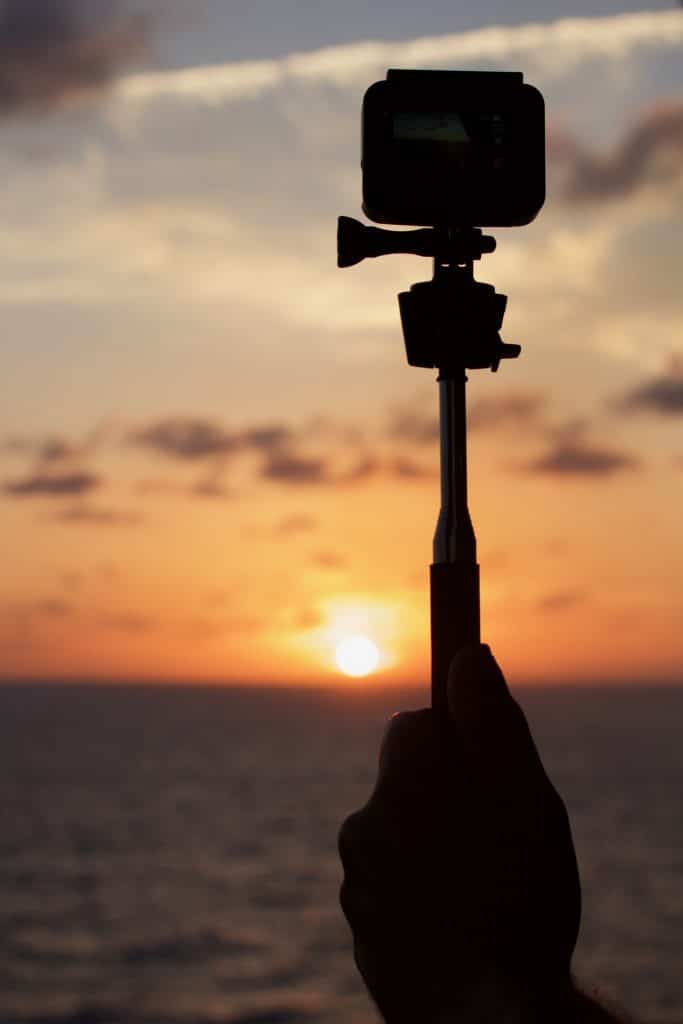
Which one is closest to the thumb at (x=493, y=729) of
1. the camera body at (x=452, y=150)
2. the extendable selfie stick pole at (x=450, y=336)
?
the extendable selfie stick pole at (x=450, y=336)

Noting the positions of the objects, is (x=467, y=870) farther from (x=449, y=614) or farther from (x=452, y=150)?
(x=452, y=150)

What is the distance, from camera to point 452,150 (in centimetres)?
234

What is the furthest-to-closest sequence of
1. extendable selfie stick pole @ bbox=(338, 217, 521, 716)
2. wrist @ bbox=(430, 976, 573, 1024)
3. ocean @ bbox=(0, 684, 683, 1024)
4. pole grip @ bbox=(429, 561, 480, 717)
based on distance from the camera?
1. ocean @ bbox=(0, 684, 683, 1024)
2. extendable selfie stick pole @ bbox=(338, 217, 521, 716)
3. pole grip @ bbox=(429, 561, 480, 717)
4. wrist @ bbox=(430, 976, 573, 1024)

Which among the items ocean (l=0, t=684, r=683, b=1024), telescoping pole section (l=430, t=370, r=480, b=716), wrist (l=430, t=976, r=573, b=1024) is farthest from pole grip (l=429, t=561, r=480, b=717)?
ocean (l=0, t=684, r=683, b=1024)

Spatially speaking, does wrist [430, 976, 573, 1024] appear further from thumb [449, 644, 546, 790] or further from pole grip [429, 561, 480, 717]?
pole grip [429, 561, 480, 717]

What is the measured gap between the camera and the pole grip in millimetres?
2148

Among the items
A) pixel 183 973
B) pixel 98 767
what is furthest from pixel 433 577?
pixel 98 767

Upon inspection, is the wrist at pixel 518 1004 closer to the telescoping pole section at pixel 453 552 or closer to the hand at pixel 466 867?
the hand at pixel 466 867

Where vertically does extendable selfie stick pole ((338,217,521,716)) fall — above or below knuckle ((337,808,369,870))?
above

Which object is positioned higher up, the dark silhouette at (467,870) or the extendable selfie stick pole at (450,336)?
the extendable selfie stick pole at (450,336)

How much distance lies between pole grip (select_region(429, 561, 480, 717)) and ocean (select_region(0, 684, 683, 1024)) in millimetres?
61037

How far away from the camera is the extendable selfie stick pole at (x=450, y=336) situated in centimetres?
225

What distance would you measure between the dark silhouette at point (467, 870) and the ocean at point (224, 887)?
61089mm

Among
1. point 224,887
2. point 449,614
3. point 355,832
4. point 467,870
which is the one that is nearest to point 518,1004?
point 467,870
